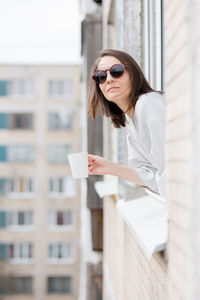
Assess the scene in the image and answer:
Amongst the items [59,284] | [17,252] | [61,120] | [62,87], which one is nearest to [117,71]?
[61,120]

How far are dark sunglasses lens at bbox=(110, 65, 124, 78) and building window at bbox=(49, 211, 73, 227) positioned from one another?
89.4ft

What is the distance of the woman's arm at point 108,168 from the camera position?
268 cm

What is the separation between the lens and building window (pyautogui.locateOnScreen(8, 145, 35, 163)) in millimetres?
29891

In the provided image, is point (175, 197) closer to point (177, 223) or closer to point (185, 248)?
point (177, 223)

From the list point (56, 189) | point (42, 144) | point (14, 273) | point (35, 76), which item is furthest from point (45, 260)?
point (35, 76)

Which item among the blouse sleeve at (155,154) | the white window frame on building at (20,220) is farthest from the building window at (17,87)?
the blouse sleeve at (155,154)

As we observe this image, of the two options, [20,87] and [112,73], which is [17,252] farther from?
[112,73]

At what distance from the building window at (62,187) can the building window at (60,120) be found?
9.92 ft

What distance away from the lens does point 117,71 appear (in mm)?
2801

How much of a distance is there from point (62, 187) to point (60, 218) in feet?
6.03

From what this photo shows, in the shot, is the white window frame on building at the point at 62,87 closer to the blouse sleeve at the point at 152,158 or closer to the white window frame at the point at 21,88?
the white window frame at the point at 21,88

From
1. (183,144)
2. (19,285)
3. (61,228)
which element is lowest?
(19,285)

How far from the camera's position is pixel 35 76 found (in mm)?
29109

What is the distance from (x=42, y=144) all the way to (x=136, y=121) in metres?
27.1
